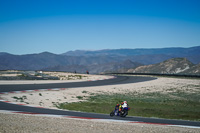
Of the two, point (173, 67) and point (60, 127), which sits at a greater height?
point (173, 67)

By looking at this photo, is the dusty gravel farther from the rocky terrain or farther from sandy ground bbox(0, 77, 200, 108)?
the rocky terrain

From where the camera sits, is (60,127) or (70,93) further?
(70,93)

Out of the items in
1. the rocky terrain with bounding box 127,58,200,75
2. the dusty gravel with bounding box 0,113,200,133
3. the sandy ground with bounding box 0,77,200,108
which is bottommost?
the sandy ground with bounding box 0,77,200,108

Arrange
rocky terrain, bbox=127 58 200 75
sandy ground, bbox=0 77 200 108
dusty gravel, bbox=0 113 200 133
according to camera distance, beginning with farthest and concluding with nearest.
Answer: rocky terrain, bbox=127 58 200 75 < sandy ground, bbox=0 77 200 108 < dusty gravel, bbox=0 113 200 133

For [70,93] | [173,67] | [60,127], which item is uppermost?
[173,67]

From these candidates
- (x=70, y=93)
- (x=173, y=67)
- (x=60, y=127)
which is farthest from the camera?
(x=173, y=67)

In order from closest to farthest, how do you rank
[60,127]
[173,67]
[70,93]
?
1. [60,127]
2. [70,93]
3. [173,67]

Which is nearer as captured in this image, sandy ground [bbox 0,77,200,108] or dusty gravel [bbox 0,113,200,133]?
dusty gravel [bbox 0,113,200,133]

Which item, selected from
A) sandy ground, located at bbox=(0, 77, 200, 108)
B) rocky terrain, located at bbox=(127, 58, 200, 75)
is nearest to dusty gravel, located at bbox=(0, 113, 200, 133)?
sandy ground, located at bbox=(0, 77, 200, 108)

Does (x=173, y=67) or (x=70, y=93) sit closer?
(x=70, y=93)

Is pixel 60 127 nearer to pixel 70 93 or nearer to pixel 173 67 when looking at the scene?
pixel 70 93

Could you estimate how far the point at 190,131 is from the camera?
938cm

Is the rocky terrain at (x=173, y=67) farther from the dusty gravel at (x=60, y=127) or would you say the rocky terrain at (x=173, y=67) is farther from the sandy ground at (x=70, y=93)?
the dusty gravel at (x=60, y=127)

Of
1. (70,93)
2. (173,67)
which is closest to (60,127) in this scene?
(70,93)
